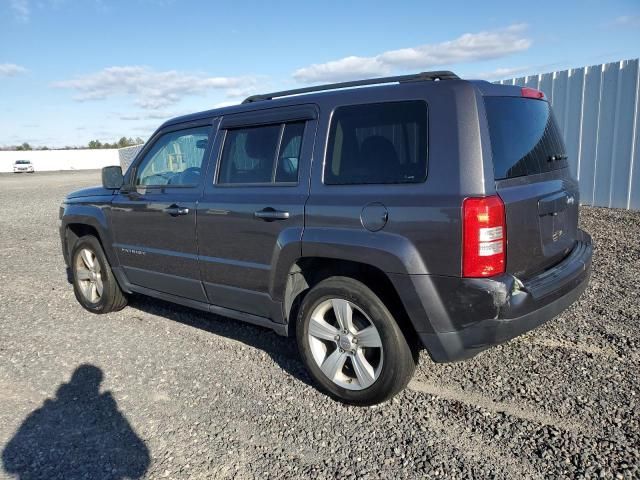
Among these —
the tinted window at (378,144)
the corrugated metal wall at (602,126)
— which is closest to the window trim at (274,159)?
the tinted window at (378,144)

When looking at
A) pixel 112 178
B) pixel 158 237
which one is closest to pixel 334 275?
pixel 158 237

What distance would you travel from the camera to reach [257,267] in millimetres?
3568

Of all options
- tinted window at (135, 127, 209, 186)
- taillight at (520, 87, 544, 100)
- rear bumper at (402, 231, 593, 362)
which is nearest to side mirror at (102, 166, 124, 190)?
tinted window at (135, 127, 209, 186)

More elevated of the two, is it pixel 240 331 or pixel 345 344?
pixel 345 344

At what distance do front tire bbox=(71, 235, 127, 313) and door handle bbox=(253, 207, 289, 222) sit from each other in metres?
2.38

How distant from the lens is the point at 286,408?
10.6 ft

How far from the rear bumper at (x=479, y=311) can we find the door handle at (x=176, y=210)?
7.03 ft

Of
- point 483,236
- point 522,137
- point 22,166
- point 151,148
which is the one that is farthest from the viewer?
point 22,166

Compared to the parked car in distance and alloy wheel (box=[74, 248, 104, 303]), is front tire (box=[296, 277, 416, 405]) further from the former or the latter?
the parked car in distance

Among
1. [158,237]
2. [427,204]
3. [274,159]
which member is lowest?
[158,237]

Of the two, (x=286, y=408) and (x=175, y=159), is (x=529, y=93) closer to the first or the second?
(x=286, y=408)

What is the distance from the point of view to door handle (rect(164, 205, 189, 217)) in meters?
4.02

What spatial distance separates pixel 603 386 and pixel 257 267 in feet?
7.90

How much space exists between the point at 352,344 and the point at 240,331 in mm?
1748
